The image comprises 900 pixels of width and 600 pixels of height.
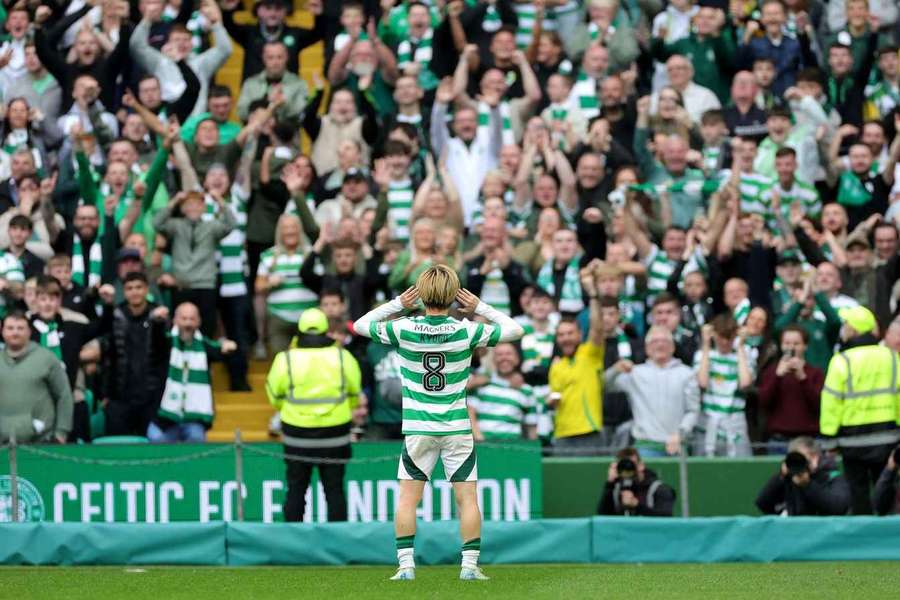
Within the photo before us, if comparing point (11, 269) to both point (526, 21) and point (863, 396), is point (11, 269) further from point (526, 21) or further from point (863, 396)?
point (863, 396)

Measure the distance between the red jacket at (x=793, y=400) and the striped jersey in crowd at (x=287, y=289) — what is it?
454 centimetres

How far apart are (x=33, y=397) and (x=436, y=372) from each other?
6.17 metres

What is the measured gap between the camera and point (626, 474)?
49.4 feet

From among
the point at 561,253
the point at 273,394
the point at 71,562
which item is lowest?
the point at 71,562

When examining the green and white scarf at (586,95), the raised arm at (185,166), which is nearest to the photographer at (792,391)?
the green and white scarf at (586,95)

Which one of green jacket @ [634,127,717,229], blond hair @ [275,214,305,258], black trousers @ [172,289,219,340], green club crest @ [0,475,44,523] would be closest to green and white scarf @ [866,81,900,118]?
green jacket @ [634,127,717,229]

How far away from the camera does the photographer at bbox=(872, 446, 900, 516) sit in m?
14.9

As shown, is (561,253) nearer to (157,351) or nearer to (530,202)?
(530,202)

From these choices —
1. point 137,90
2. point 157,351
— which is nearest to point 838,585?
point 157,351

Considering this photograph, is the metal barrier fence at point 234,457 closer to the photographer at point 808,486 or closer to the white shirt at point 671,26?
the photographer at point 808,486

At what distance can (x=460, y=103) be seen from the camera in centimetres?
1961

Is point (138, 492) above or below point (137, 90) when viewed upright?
below

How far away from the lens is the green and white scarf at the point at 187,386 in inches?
673

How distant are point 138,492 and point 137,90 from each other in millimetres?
5971
